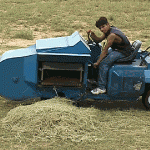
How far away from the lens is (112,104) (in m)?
6.57

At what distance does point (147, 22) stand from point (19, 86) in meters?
10.9

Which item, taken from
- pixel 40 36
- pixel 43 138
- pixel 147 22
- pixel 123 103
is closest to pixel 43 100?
pixel 43 138

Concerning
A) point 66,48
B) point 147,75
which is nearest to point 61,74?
point 66,48

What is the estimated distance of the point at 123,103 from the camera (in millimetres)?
6625

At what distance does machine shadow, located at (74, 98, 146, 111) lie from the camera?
20.9 ft

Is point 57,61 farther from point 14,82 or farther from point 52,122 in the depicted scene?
point 52,122

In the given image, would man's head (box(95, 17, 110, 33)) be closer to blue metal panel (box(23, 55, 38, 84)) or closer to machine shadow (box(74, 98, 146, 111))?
blue metal panel (box(23, 55, 38, 84))

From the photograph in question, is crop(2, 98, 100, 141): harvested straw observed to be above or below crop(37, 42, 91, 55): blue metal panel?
below

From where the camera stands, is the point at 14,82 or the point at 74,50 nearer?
the point at 74,50

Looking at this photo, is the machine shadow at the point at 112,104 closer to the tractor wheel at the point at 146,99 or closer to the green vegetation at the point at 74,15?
the tractor wheel at the point at 146,99

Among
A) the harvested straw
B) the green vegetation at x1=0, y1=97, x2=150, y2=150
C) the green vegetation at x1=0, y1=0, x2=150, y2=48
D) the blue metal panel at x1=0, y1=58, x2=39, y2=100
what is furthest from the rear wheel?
the green vegetation at x1=0, y1=0, x2=150, y2=48

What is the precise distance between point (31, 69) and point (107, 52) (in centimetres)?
134

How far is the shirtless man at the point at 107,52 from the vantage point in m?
5.94

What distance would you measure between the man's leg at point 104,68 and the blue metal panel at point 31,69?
1.06 m
